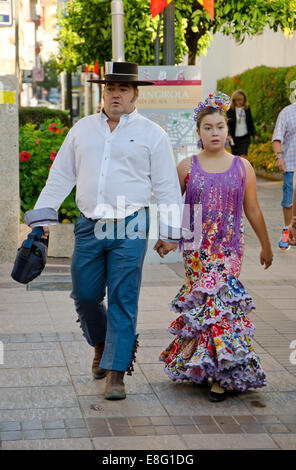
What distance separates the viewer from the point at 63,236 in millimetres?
9609

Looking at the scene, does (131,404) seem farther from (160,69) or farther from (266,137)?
(266,137)

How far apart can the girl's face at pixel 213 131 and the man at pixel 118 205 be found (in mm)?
248

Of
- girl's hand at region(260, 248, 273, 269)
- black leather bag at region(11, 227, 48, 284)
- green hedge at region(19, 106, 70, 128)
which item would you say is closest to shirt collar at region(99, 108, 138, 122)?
black leather bag at region(11, 227, 48, 284)

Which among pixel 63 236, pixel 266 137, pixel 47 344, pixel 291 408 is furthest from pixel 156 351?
pixel 266 137

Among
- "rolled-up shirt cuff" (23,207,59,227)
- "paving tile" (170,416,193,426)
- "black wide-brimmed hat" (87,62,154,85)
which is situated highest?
"black wide-brimmed hat" (87,62,154,85)

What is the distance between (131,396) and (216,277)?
2.78 feet

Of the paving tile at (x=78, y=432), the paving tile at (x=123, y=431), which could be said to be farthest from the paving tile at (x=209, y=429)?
the paving tile at (x=78, y=432)

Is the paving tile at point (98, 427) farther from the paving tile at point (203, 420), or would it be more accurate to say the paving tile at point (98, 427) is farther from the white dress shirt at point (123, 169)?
the white dress shirt at point (123, 169)

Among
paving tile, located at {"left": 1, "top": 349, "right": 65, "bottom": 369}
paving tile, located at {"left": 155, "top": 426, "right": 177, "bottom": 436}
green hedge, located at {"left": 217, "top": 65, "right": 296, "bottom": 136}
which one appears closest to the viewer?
paving tile, located at {"left": 155, "top": 426, "right": 177, "bottom": 436}

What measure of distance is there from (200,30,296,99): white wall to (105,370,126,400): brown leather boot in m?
18.2

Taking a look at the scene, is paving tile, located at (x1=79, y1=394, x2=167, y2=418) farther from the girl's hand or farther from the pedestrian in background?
the pedestrian in background

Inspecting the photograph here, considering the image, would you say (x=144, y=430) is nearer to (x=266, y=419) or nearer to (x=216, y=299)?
(x=266, y=419)

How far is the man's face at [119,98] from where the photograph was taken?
507cm

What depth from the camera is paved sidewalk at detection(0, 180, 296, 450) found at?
4398 mm
